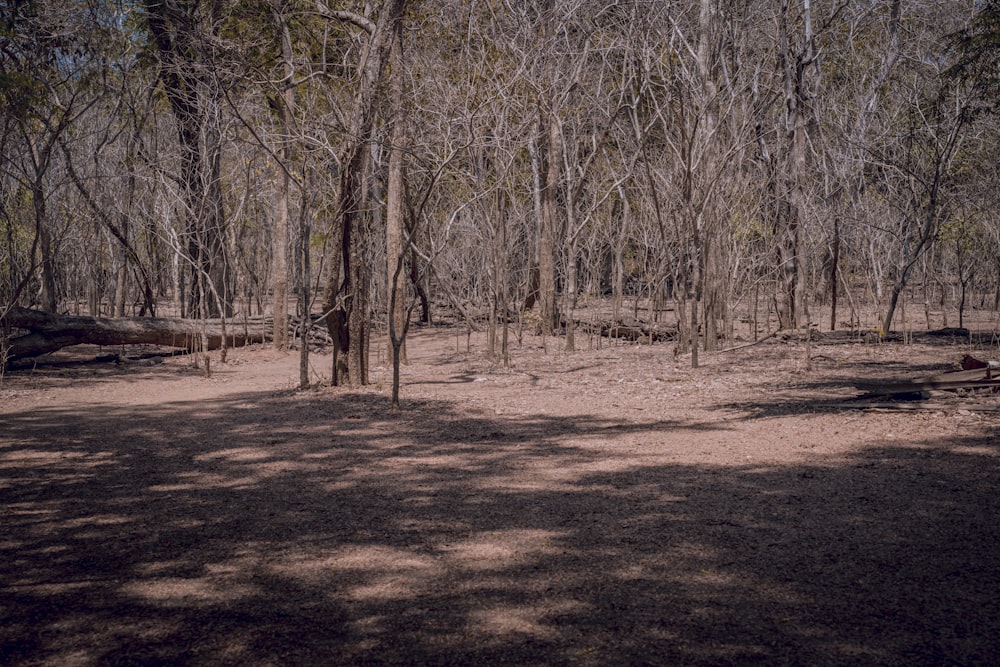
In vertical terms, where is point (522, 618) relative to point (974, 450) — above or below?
below

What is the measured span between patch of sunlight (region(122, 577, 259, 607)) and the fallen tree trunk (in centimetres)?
886

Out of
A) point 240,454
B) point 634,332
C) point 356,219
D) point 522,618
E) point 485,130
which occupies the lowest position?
point 522,618

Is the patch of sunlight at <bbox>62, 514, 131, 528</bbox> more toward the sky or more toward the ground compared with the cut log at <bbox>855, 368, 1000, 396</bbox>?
more toward the ground

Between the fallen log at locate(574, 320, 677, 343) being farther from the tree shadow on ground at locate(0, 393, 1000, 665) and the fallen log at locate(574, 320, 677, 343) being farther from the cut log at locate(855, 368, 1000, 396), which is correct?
the tree shadow on ground at locate(0, 393, 1000, 665)

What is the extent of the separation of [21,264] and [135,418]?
14951 millimetres

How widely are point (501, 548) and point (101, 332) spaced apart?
11878 mm

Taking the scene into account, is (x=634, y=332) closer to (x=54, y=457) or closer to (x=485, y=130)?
(x=485, y=130)

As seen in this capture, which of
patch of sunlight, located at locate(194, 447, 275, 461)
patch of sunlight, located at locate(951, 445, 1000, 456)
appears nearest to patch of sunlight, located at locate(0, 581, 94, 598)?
patch of sunlight, located at locate(194, 447, 275, 461)

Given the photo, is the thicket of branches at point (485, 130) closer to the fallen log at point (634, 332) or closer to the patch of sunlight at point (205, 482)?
the fallen log at point (634, 332)

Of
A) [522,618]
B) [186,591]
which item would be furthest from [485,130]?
[522,618]

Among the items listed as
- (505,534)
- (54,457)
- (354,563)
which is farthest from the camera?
(54,457)

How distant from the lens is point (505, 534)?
467 centimetres

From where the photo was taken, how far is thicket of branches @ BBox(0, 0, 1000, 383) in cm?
1089

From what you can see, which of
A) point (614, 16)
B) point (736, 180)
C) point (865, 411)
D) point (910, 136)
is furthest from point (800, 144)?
point (865, 411)
